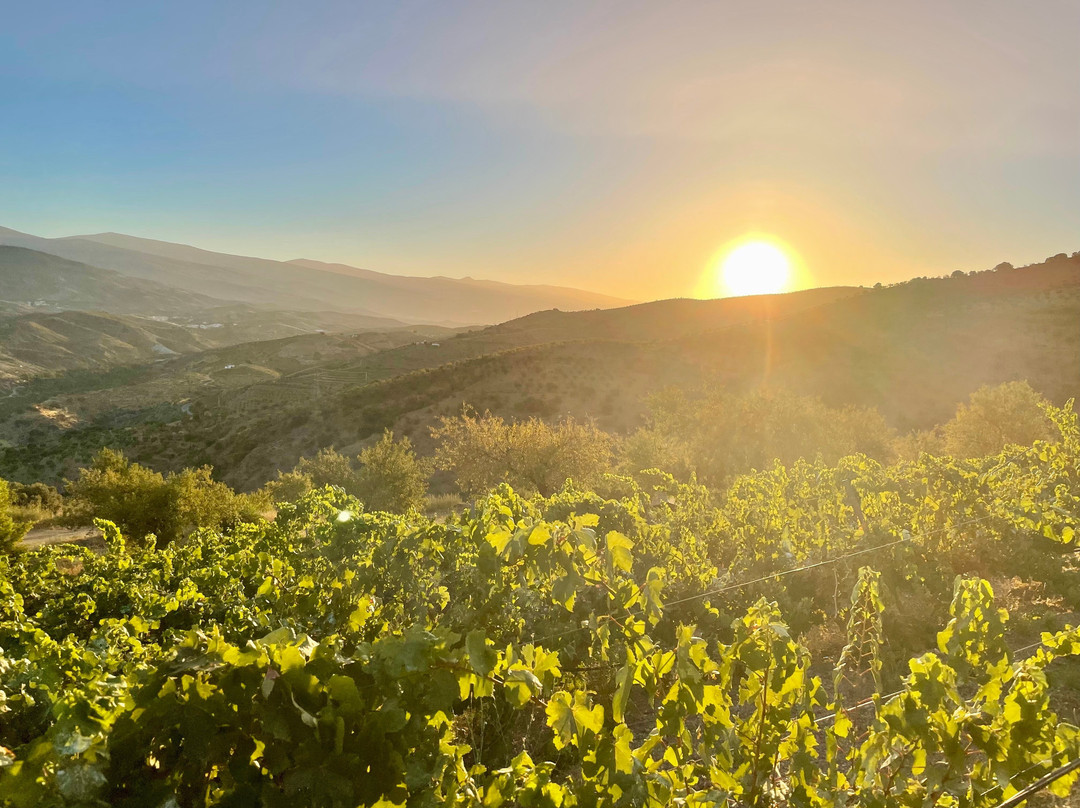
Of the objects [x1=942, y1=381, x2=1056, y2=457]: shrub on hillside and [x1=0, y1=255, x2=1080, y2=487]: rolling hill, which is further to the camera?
[x1=0, y1=255, x2=1080, y2=487]: rolling hill

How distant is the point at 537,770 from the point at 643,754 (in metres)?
0.57

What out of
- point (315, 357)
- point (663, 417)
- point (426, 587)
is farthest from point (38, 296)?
point (426, 587)

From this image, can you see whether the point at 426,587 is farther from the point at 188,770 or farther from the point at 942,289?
the point at 942,289

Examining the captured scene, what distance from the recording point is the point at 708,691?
2.98 metres

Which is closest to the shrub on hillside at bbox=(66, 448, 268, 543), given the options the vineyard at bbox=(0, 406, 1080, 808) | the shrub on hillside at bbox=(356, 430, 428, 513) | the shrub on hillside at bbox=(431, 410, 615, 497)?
the shrub on hillside at bbox=(356, 430, 428, 513)

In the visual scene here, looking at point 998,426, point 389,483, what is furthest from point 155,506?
point 998,426

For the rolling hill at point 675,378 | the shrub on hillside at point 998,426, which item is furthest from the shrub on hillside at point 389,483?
the shrub on hillside at point 998,426

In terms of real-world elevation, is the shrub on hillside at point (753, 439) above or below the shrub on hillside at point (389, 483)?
above

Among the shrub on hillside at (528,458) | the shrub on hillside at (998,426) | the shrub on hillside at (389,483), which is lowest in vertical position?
the shrub on hillside at (389,483)

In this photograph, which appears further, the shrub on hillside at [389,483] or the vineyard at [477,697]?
the shrub on hillside at [389,483]

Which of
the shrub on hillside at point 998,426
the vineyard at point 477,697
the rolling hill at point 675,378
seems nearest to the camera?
the vineyard at point 477,697

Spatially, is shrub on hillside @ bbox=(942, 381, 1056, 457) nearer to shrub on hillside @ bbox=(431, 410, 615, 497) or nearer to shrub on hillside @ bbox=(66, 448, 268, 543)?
shrub on hillside @ bbox=(431, 410, 615, 497)

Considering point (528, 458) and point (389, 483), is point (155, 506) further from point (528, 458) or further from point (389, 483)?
point (528, 458)

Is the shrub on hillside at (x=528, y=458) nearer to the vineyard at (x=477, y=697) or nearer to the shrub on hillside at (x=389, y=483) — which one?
the shrub on hillside at (x=389, y=483)
